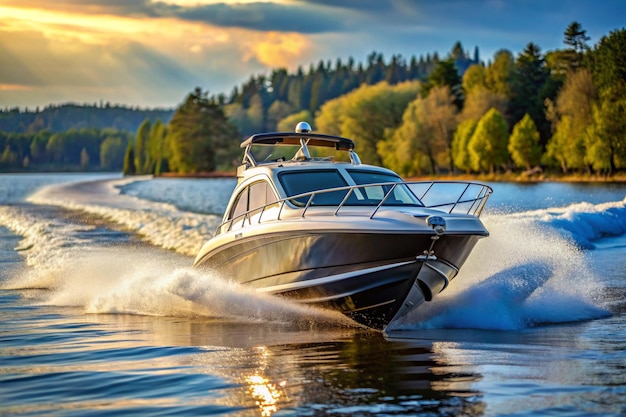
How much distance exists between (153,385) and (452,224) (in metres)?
4.33

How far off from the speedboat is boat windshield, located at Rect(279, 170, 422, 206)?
1 cm

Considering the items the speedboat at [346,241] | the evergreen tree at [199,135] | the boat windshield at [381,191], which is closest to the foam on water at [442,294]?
the speedboat at [346,241]

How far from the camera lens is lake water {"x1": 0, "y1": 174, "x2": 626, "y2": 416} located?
795 cm

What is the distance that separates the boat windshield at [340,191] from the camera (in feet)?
40.5

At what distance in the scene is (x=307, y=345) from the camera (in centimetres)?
1084

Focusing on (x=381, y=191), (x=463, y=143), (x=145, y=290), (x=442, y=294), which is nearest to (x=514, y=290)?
(x=442, y=294)

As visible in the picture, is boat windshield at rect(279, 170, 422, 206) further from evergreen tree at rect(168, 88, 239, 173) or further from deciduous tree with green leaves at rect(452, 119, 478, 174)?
evergreen tree at rect(168, 88, 239, 173)

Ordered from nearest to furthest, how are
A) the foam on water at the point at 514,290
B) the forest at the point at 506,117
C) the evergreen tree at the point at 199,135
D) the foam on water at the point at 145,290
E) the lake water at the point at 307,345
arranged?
1. the lake water at the point at 307,345
2. the foam on water at the point at 514,290
3. the foam on water at the point at 145,290
4. the forest at the point at 506,117
5. the evergreen tree at the point at 199,135

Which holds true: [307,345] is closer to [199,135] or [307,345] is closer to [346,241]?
[346,241]

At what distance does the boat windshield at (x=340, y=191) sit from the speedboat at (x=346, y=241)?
0.01 metres

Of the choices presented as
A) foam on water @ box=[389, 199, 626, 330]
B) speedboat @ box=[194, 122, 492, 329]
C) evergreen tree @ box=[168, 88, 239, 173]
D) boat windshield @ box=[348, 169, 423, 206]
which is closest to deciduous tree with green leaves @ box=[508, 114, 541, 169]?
evergreen tree @ box=[168, 88, 239, 173]

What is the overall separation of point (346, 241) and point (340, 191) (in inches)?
55.8

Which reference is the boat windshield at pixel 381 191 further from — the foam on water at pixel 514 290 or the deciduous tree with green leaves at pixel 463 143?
the deciduous tree with green leaves at pixel 463 143

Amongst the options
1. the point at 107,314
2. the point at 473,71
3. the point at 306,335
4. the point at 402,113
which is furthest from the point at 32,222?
the point at 473,71
